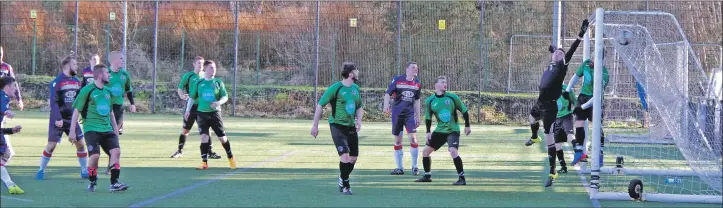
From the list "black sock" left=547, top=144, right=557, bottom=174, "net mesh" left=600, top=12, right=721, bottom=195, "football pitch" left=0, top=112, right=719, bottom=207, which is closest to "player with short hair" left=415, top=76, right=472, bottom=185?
"football pitch" left=0, top=112, right=719, bottom=207

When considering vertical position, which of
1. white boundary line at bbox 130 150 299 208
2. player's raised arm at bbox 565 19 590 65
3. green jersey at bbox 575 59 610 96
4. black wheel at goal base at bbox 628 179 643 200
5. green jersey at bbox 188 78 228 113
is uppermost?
player's raised arm at bbox 565 19 590 65

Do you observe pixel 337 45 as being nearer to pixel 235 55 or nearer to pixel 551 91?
pixel 235 55

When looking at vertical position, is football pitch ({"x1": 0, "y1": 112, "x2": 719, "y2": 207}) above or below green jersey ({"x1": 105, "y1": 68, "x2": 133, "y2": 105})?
below

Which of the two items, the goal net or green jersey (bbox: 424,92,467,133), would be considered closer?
the goal net

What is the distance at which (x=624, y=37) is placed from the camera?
39.7 feet

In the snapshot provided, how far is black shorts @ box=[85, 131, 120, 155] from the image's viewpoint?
35.9 ft

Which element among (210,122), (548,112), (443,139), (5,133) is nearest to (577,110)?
(548,112)

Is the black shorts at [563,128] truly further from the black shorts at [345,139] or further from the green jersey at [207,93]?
the green jersey at [207,93]

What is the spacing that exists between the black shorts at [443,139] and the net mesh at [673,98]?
6.82 ft

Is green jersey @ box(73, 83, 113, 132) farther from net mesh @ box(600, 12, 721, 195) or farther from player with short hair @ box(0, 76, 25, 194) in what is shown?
net mesh @ box(600, 12, 721, 195)

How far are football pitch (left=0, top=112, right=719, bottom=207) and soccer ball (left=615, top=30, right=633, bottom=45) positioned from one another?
6.83 ft

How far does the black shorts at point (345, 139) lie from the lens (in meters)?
11.3

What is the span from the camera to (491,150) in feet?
59.9

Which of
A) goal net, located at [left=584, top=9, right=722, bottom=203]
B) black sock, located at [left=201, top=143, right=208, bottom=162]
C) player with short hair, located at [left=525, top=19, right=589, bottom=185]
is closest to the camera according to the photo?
goal net, located at [left=584, top=9, right=722, bottom=203]
